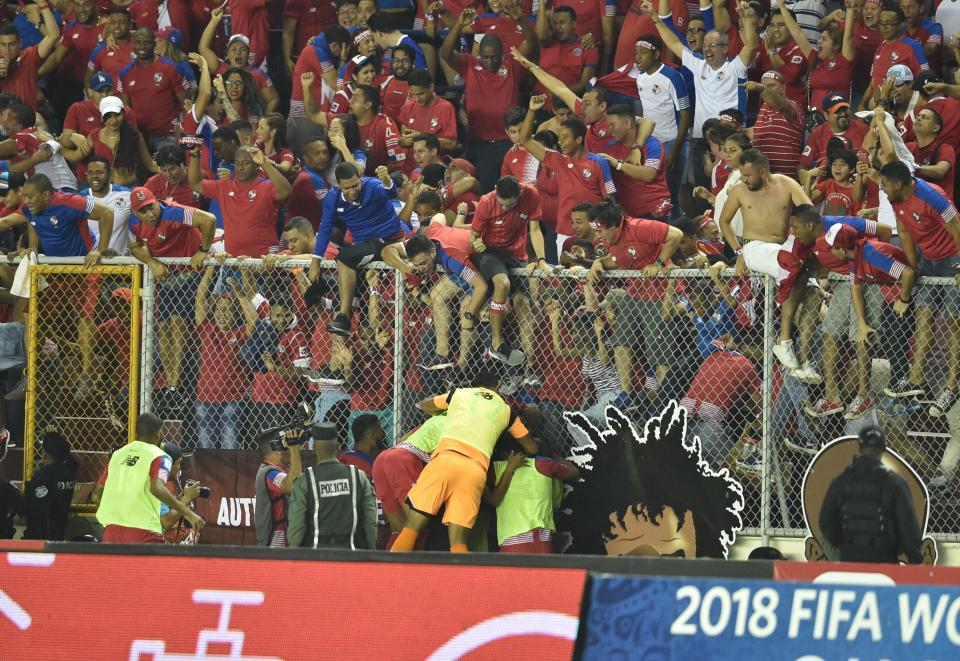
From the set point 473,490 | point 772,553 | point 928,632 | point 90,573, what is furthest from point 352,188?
point 928,632

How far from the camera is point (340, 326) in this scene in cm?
1122

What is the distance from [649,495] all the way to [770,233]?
91.4 inches

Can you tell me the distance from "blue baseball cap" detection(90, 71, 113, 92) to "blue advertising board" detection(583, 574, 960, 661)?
38.8ft

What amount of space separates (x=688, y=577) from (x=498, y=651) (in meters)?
0.82

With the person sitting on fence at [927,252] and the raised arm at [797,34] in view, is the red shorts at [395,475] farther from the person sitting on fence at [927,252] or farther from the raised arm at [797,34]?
the raised arm at [797,34]

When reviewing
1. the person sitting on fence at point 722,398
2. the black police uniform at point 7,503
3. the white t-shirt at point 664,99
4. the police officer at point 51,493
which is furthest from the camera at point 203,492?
the white t-shirt at point 664,99

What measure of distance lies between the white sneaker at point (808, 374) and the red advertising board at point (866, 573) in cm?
432

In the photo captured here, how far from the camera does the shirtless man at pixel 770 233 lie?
34.6ft

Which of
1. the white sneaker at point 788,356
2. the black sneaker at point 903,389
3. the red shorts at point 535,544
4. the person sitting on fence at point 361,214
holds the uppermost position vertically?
the person sitting on fence at point 361,214

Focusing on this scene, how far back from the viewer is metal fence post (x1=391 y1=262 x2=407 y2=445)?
1122 centimetres

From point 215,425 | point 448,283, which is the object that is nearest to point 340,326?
point 448,283

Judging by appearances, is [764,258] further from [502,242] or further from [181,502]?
[181,502]

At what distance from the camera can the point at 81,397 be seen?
11867mm

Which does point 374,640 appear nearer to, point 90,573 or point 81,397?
point 90,573
